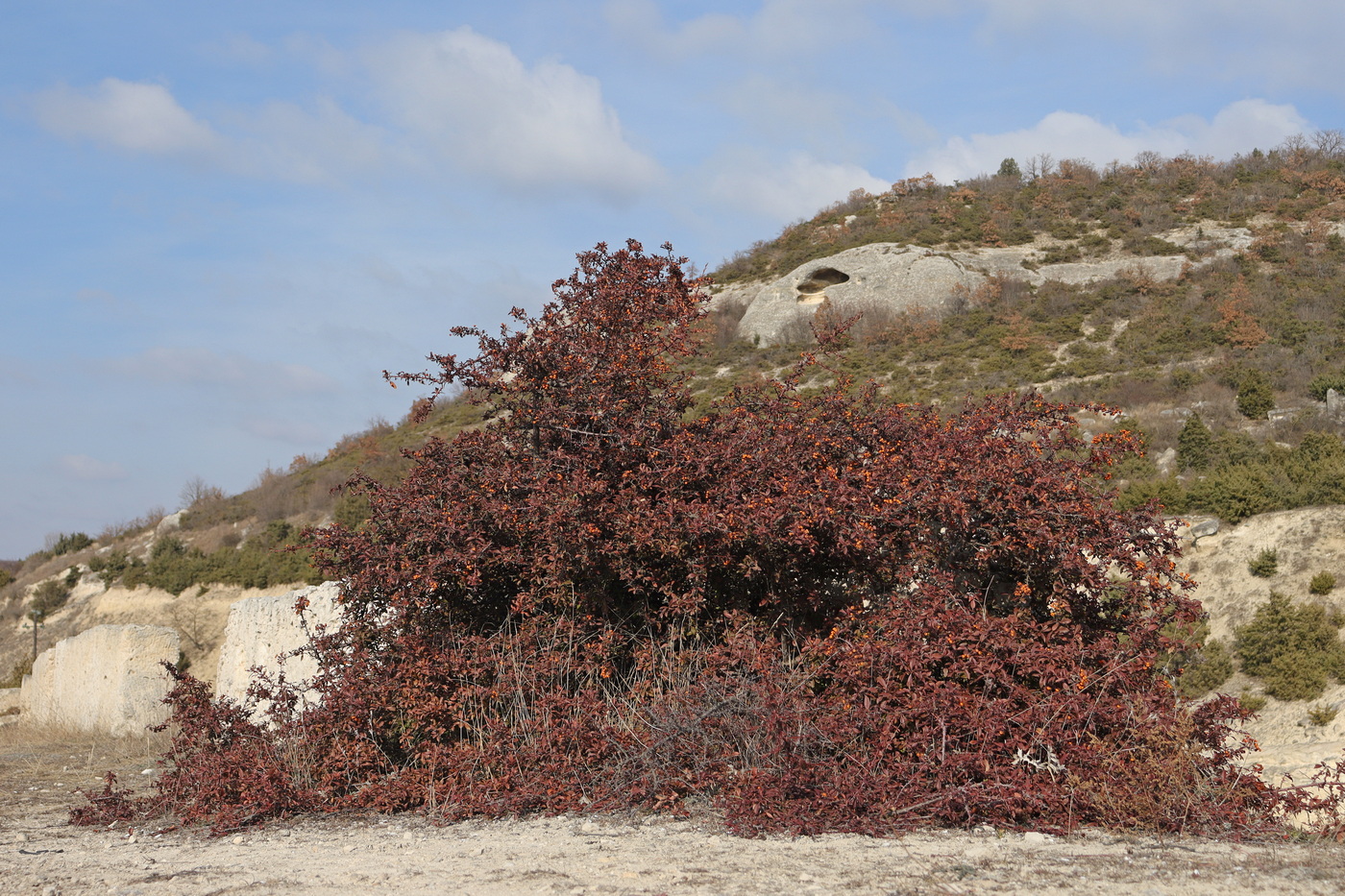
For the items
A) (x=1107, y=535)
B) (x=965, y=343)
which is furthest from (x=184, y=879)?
(x=965, y=343)

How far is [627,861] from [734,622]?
90.5 inches

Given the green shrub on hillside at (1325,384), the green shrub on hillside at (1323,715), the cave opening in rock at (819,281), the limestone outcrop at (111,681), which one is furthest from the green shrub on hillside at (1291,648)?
the cave opening in rock at (819,281)

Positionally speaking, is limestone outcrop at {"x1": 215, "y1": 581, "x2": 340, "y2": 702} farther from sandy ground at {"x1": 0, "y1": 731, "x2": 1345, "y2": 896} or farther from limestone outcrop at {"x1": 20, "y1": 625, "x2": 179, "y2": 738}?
sandy ground at {"x1": 0, "y1": 731, "x2": 1345, "y2": 896}

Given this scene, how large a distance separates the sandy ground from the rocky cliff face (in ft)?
90.9

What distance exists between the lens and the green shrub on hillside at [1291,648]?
10.3m

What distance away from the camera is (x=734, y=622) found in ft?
21.6

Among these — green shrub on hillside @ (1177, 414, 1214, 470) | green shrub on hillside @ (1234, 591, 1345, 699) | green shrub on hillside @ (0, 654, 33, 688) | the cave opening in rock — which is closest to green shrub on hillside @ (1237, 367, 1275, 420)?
green shrub on hillside @ (1177, 414, 1214, 470)

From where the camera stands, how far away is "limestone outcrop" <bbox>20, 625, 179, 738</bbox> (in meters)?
12.9

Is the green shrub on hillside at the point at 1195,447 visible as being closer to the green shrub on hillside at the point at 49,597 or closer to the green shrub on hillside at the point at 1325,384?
the green shrub on hillside at the point at 1325,384

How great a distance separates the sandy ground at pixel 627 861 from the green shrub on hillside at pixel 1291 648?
6.80 metres

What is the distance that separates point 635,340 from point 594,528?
1.87m

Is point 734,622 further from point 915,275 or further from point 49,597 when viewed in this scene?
point 915,275

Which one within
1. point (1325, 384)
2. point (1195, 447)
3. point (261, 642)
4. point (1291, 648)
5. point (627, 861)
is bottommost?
point (1291, 648)

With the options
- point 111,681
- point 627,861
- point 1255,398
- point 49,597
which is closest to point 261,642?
point 111,681
